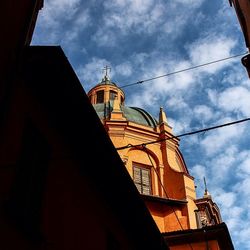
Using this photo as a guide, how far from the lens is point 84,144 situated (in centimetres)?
732

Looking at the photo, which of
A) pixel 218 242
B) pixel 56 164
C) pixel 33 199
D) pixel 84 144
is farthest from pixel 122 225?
pixel 218 242

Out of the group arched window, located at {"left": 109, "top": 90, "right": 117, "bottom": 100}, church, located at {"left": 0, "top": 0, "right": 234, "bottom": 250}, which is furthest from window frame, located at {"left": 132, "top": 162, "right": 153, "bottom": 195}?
church, located at {"left": 0, "top": 0, "right": 234, "bottom": 250}

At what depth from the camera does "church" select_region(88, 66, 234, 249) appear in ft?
66.4

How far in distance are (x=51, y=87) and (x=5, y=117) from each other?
1.27m

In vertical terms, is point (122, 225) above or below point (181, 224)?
below

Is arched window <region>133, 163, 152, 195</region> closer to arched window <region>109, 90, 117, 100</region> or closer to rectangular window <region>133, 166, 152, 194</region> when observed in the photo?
rectangular window <region>133, 166, 152, 194</region>

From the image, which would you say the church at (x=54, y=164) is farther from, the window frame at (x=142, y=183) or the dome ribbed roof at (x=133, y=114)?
the dome ribbed roof at (x=133, y=114)

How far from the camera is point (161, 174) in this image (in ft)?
76.1

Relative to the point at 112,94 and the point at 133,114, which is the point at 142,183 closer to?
the point at 133,114

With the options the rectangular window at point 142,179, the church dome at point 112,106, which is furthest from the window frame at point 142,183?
the church dome at point 112,106

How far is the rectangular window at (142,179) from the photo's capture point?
72.5ft

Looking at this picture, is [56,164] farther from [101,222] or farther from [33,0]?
[33,0]

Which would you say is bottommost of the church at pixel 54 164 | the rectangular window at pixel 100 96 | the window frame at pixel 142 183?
the church at pixel 54 164

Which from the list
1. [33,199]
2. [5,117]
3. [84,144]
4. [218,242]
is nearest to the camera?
[5,117]
